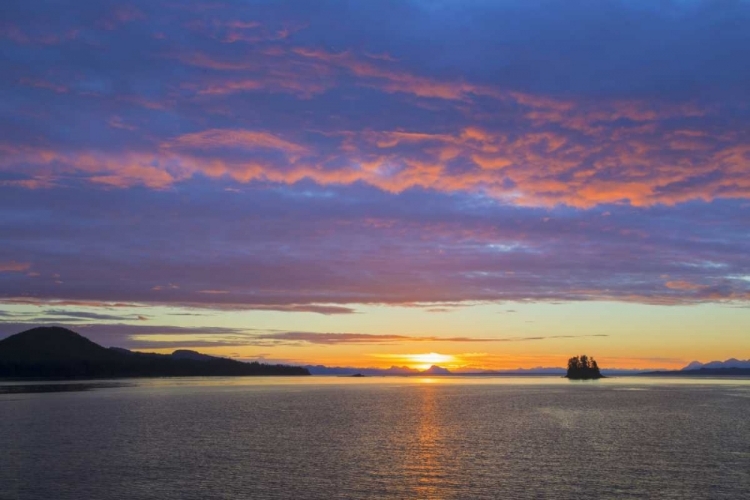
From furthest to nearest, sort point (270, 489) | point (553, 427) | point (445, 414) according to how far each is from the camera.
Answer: point (445, 414), point (553, 427), point (270, 489)

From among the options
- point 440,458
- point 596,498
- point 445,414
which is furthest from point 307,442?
Answer: point 445,414

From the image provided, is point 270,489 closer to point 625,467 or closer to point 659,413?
point 625,467

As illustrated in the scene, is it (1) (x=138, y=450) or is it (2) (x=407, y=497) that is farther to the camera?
(1) (x=138, y=450)

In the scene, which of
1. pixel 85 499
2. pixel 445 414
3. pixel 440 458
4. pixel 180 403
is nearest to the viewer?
pixel 85 499

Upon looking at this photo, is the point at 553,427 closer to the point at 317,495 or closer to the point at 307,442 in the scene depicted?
the point at 307,442

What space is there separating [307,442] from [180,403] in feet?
254

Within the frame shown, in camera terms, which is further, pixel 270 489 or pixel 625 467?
pixel 625 467

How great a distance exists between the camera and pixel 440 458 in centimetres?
6334

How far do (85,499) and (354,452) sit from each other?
28.9 meters

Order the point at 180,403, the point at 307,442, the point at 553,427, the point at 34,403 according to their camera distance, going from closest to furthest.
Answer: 1. the point at 307,442
2. the point at 553,427
3. the point at 34,403
4. the point at 180,403

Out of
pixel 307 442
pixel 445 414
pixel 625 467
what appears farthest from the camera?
pixel 445 414

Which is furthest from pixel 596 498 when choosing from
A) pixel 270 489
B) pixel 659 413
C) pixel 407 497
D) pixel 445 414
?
pixel 659 413

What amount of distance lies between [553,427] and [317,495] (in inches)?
2142

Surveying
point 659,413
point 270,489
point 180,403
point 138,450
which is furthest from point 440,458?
point 180,403
